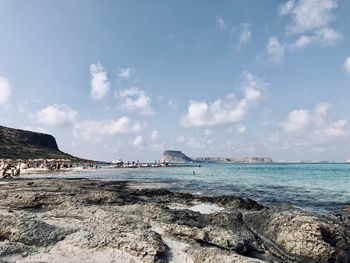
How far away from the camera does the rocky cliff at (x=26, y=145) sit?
13662 centimetres

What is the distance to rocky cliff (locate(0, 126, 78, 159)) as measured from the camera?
13662cm

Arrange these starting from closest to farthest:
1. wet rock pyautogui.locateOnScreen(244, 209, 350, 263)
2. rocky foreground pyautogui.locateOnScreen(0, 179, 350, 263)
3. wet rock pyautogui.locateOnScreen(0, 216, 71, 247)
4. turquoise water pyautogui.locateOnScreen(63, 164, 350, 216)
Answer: rocky foreground pyautogui.locateOnScreen(0, 179, 350, 263)
wet rock pyautogui.locateOnScreen(0, 216, 71, 247)
wet rock pyautogui.locateOnScreen(244, 209, 350, 263)
turquoise water pyautogui.locateOnScreen(63, 164, 350, 216)

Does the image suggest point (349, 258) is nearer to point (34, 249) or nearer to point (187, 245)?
point (187, 245)

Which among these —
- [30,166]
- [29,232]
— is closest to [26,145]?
[30,166]

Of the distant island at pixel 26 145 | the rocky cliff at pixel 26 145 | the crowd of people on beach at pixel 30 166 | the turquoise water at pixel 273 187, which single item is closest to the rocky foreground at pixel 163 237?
the turquoise water at pixel 273 187

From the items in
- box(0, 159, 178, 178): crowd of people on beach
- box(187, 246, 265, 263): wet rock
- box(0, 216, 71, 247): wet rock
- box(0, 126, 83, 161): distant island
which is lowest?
box(187, 246, 265, 263): wet rock

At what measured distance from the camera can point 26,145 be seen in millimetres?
164625

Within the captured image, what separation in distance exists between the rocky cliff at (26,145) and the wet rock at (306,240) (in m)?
133

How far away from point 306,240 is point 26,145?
176 meters

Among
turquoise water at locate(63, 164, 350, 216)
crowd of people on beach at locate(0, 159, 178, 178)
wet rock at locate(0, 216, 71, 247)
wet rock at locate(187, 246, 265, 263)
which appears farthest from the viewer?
crowd of people on beach at locate(0, 159, 178, 178)

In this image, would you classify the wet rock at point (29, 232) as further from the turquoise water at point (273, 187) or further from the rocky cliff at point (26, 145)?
the rocky cliff at point (26, 145)

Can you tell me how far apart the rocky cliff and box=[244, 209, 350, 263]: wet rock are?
133307 millimetres

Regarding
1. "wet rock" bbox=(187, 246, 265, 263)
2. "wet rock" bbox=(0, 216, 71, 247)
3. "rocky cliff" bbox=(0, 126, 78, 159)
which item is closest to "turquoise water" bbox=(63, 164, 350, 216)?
"wet rock" bbox=(187, 246, 265, 263)

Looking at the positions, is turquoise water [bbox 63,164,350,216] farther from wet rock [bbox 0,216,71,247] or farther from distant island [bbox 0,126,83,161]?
distant island [bbox 0,126,83,161]
